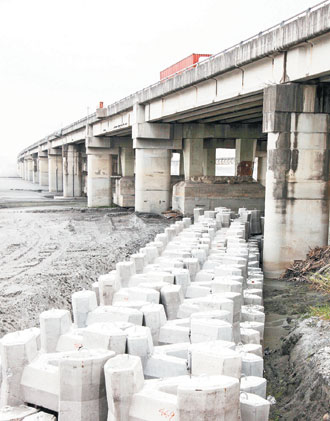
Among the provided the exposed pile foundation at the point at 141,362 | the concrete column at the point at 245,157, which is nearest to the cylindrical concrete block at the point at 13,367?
the exposed pile foundation at the point at 141,362

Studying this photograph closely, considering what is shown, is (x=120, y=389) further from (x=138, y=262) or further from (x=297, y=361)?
(x=138, y=262)

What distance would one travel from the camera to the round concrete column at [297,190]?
40.2ft

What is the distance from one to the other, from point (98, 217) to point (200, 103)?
38.9ft

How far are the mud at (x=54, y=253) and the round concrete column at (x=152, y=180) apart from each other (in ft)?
5.22

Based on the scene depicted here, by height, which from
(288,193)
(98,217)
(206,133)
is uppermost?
(206,133)

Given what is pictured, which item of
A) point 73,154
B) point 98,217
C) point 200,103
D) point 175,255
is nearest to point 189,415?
point 175,255

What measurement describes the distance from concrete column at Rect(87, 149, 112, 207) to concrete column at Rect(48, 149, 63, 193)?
2482 centimetres

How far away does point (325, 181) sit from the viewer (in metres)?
12.5

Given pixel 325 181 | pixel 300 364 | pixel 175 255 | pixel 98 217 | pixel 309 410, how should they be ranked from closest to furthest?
pixel 309 410 < pixel 300 364 < pixel 175 255 < pixel 325 181 < pixel 98 217

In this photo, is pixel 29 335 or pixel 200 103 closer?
pixel 29 335

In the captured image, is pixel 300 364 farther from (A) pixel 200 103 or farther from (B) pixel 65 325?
(A) pixel 200 103

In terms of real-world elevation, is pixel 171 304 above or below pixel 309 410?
above

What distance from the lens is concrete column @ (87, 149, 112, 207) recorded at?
3778cm

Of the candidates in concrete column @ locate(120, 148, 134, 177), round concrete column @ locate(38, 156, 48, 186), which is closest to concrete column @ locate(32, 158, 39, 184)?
round concrete column @ locate(38, 156, 48, 186)
